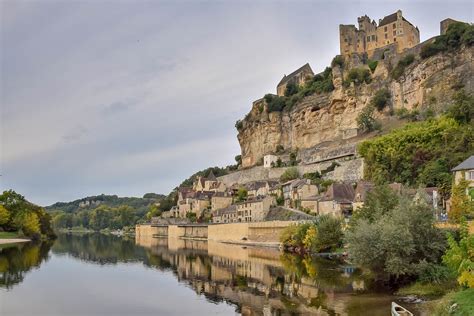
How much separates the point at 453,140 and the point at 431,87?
62.3ft

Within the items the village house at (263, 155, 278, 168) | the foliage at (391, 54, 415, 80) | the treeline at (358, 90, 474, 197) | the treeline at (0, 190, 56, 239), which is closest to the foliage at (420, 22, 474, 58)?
the foliage at (391, 54, 415, 80)

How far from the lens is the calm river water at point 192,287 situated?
79.3 ft

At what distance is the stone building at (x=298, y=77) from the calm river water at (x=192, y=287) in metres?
59.1

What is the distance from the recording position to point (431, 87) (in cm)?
6688

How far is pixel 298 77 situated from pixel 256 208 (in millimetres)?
43123

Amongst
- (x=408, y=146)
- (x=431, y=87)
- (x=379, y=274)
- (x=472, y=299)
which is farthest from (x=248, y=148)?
(x=472, y=299)

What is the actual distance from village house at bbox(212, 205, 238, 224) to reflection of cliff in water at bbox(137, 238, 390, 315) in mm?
22642

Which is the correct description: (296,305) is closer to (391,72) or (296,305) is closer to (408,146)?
(408,146)

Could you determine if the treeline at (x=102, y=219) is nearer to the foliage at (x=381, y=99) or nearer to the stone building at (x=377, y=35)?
the stone building at (x=377, y=35)

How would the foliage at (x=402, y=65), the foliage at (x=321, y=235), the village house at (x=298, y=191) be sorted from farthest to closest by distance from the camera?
the foliage at (x=402, y=65) → the village house at (x=298, y=191) → the foliage at (x=321, y=235)

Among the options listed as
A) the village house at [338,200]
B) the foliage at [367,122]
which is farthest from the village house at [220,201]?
the village house at [338,200]

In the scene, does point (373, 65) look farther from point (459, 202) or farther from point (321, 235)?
point (459, 202)

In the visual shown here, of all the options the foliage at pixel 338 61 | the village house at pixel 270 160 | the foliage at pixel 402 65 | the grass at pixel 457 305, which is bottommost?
the grass at pixel 457 305

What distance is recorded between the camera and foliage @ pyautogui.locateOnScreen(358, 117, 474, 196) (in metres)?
47.5
